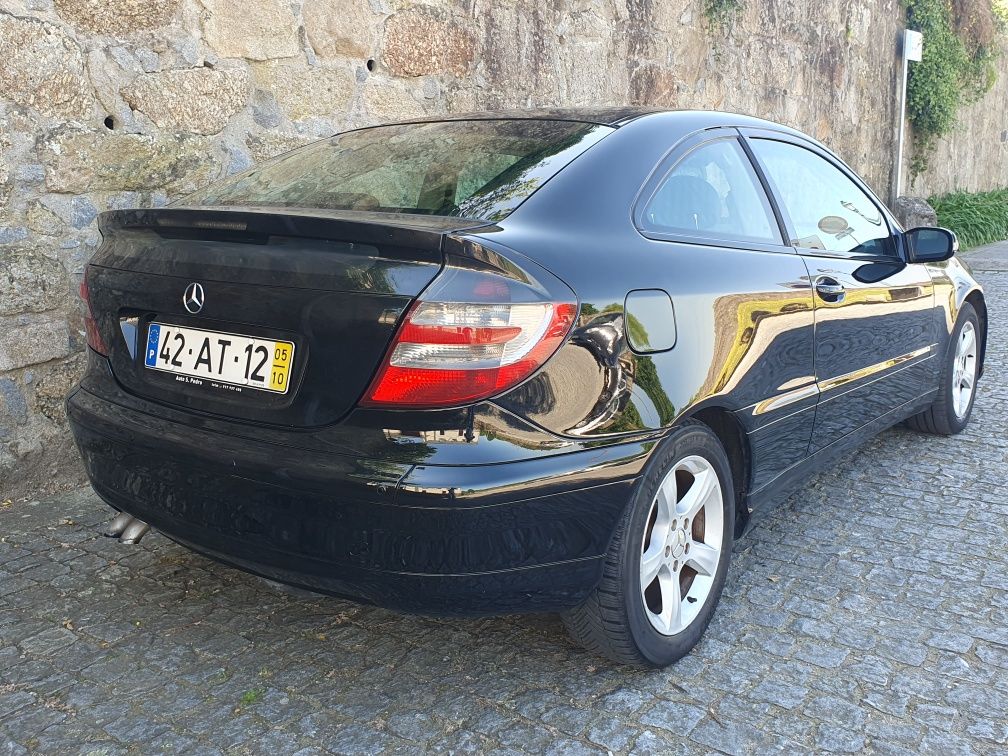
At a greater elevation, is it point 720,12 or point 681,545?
point 720,12

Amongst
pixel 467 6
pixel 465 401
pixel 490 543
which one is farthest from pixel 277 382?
pixel 467 6

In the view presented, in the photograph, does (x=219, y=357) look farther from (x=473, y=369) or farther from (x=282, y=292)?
(x=473, y=369)

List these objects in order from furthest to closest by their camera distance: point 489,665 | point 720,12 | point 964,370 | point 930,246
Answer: point 720,12 < point 964,370 < point 930,246 < point 489,665

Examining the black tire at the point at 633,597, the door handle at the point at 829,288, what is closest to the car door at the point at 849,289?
the door handle at the point at 829,288

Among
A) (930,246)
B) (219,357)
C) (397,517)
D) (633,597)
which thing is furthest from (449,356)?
(930,246)

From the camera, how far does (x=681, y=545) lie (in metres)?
2.59

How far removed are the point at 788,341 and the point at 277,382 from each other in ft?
5.21

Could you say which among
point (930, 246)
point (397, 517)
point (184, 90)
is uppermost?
point (184, 90)

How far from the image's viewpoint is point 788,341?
294cm

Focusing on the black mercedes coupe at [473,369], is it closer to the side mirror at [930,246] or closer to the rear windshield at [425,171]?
the rear windshield at [425,171]

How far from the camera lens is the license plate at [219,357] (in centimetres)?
215

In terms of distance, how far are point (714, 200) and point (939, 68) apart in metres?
12.0

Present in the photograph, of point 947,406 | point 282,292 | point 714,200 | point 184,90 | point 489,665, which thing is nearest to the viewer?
point 282,292

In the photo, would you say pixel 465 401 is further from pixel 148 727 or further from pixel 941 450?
pixel 941 450
